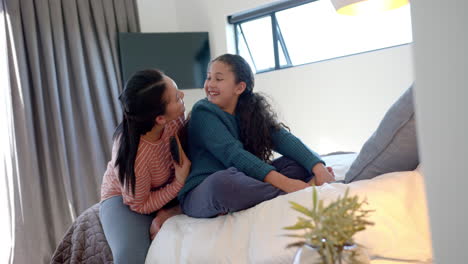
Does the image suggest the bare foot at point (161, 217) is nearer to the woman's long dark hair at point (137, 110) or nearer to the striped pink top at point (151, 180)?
the striped pink top at point (151, 180)

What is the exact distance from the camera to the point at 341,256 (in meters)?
0.58

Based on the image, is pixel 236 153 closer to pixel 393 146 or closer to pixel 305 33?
pixel 393 146

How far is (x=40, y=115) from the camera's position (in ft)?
11.9

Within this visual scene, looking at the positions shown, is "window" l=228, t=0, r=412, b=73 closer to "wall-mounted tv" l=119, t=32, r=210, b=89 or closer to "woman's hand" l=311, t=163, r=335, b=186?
"wall-mounted tv" l=119, t=32, r=210, b=89

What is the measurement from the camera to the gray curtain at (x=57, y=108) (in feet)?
11.6

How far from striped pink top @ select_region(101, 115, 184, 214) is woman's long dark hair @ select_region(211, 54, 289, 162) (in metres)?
0.33

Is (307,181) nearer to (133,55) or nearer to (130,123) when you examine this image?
(130,123)

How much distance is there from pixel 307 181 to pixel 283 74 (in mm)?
2533

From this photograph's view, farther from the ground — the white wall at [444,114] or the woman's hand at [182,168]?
the white wall at [444,114]

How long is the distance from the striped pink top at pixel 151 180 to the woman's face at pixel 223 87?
0.94ft

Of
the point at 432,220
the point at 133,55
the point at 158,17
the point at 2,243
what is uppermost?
the point at 158,17

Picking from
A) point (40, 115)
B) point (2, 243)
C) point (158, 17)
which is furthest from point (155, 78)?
point (158, 17)

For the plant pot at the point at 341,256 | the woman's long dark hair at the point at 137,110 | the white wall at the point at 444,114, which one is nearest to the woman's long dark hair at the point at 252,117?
the woman's long dark hair at the point at 137,110

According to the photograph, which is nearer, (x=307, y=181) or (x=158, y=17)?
(x=307, y=181)
